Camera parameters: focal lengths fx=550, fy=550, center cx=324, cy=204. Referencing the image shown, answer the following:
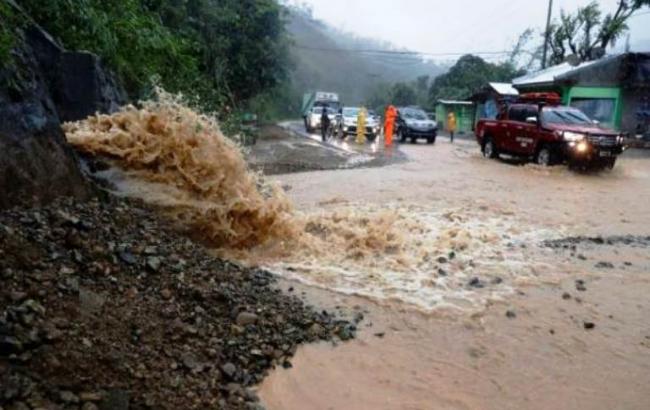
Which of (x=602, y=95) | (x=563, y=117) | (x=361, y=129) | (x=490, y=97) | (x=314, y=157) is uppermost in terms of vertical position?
(x=602, y=95)

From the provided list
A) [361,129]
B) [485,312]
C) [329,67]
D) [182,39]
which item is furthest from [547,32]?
[329,67]

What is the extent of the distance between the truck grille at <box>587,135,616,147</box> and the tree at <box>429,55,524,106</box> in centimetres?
3182

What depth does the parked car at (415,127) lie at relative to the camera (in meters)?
27.1

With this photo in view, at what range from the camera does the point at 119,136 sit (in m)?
7.02

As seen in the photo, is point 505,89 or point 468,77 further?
point 468,77

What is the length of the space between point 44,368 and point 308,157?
1498 centimetres

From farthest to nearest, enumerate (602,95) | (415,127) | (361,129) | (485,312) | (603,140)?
(415,127) < (361,129) < (602,95) < (603,140) < (485,312)

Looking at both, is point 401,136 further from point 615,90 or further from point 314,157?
point 314,157

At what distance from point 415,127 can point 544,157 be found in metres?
11.8

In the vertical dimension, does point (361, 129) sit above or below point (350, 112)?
below

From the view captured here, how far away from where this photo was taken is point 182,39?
12.1 metres

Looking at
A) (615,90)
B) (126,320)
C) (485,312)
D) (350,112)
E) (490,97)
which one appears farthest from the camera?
(490,97)

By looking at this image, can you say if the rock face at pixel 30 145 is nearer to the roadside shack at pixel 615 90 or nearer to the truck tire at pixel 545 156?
the truck tire at pixel 545 156

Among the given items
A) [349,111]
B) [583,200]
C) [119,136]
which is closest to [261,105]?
[349,111]
